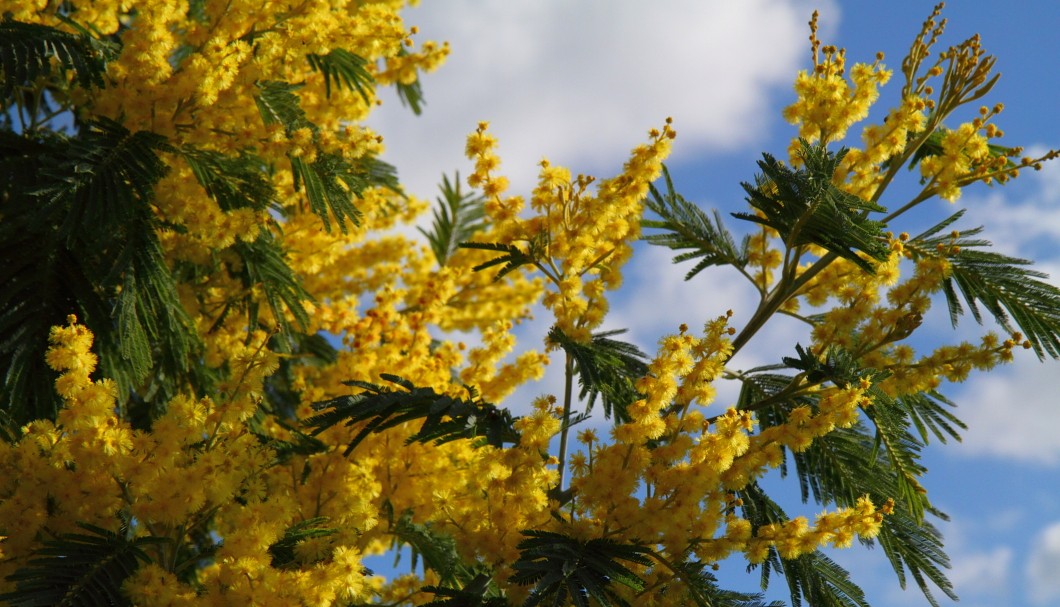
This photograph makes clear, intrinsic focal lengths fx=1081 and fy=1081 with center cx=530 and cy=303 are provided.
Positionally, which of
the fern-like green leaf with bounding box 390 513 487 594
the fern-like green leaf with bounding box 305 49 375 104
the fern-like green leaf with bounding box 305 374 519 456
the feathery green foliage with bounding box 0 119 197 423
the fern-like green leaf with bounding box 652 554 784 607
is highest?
the fern-like green leaf with bounding box 305 49 375 104

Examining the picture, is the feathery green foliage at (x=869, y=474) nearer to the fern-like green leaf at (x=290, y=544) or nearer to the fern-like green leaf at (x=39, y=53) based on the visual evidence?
the fern-like green leaf at (x=290, y=544)

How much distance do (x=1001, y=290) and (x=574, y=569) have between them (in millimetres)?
2076

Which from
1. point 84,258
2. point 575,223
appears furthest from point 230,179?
point 575,223

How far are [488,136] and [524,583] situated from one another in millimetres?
2006

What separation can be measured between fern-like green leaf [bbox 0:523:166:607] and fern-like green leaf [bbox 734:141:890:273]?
2.58 metres

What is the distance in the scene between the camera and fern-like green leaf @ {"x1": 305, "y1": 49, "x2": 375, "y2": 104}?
592 centimetres

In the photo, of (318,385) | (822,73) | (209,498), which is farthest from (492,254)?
(209,498)

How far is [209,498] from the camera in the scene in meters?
3.79

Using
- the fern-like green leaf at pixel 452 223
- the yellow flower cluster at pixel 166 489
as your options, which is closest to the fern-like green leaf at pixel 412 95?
the fern-like green leaf at pixel 452 223

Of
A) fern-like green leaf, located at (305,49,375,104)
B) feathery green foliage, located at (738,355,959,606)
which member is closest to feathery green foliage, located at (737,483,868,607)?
feathery green foliage, located at (738,355,959,606)

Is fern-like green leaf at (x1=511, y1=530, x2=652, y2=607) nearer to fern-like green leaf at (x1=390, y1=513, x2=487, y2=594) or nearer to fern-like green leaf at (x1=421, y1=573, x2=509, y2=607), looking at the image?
fern-like green leaf at (x1=421, y1=573, x2=509, y2=607)

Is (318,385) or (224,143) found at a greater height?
(224,143)

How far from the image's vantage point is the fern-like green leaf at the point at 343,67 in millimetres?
5922

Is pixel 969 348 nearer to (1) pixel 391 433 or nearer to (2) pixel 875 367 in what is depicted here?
(2) pixel 875 367
